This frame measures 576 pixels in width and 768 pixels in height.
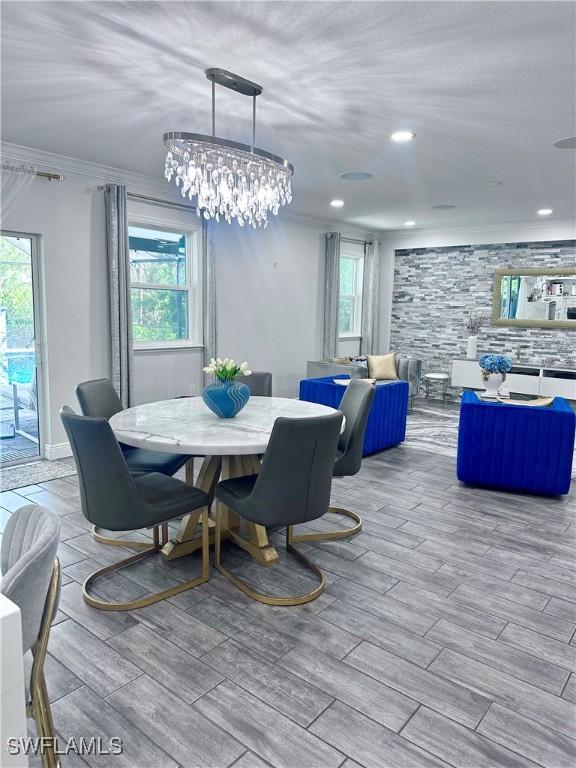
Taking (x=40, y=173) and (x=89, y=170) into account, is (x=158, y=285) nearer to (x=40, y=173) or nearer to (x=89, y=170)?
(x=89, y=170)

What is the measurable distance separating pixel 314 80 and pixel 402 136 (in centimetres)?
113

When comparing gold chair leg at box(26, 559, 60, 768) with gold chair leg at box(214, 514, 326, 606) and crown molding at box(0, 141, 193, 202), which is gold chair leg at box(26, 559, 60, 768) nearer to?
gold chair leg at box(214, 514, 326, 606)

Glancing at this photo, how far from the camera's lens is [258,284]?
21.9ft

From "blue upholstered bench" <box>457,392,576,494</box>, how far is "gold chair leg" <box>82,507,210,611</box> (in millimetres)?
2335

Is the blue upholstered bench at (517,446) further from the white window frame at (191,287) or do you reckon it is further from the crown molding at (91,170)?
the crown molding at (91,170)

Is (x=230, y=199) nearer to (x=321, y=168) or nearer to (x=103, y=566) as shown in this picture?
(x=321, y=168)

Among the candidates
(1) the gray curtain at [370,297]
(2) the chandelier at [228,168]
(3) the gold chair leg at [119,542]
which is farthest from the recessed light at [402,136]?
(1) the gray curtain at [370,297]

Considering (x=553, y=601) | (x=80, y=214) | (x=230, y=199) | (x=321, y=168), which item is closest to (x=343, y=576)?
(x=553, y=601)

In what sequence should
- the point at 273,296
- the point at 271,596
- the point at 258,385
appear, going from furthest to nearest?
the point at 273,296 < the point at 258,385 < the point at 271,596

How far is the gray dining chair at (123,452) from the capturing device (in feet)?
10.4

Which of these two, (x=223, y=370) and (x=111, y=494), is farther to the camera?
(x=223, y=370)

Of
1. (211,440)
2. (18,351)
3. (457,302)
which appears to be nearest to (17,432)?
(18,351)

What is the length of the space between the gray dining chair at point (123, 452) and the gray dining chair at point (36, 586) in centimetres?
151

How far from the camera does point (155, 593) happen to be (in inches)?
103
